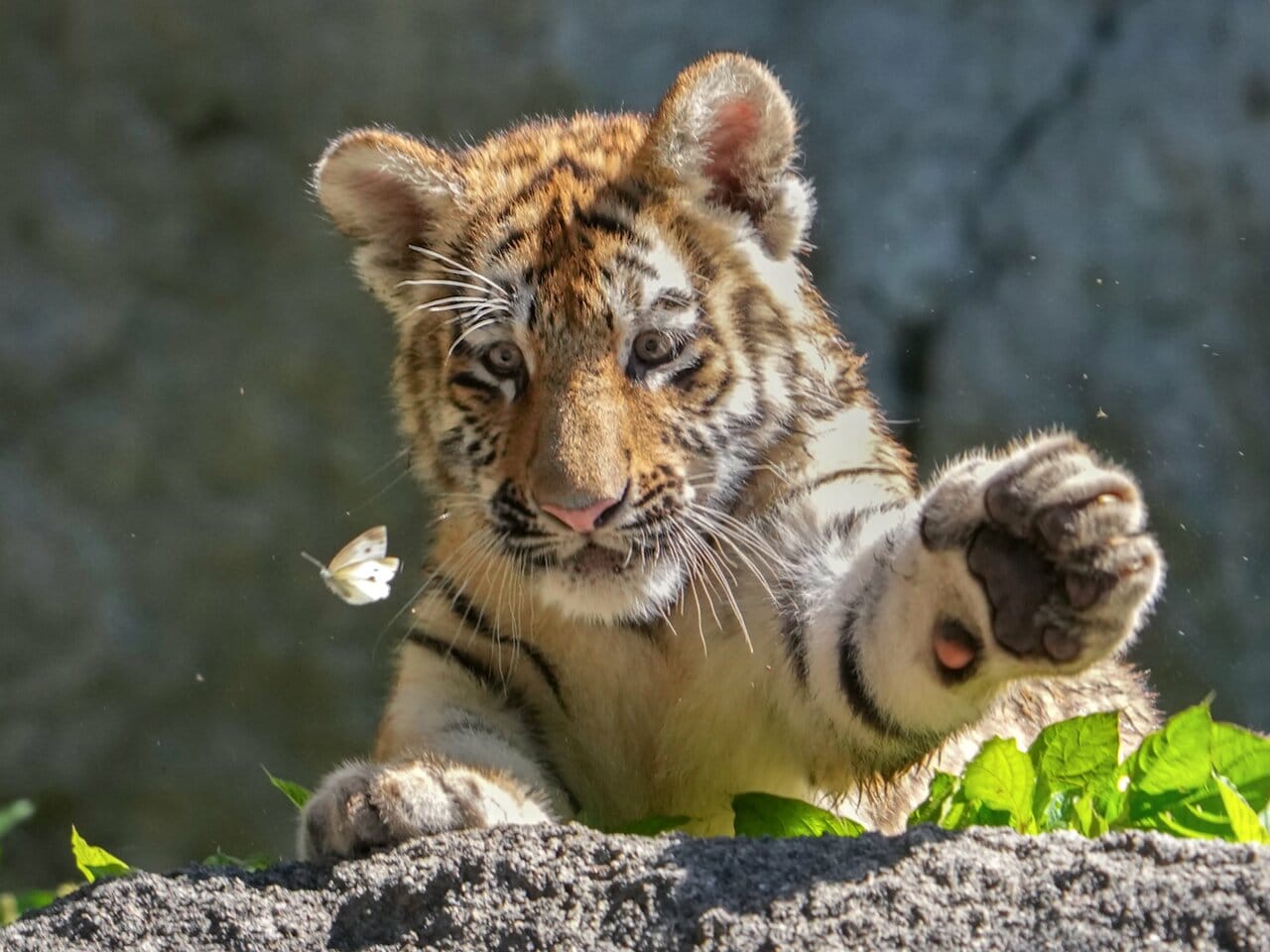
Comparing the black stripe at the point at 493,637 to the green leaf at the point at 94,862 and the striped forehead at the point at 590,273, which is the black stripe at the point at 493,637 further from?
the green leaf at the point at 94,862

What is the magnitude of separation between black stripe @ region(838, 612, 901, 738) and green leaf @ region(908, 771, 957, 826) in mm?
122

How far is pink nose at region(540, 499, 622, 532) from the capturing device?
3.11m

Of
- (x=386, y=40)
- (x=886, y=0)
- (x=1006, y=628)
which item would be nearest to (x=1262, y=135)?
(x=886, y=0)


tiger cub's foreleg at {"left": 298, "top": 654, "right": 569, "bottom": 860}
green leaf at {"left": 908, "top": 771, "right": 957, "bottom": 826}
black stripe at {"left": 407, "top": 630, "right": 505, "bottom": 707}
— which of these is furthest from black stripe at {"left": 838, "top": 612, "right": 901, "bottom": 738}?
black stripe at {"left": 407, "top": 630, "right": 505, "bottom": 707}

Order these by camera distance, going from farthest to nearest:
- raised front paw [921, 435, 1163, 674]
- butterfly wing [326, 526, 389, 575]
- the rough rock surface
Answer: butterfly wing [326, 526, 389, 575] → raised front paw [921, 435, 1163, 674] → the rough rock surface

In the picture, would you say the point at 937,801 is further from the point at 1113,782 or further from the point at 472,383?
the point at 472,383

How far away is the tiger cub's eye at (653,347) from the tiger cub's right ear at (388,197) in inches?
25.0

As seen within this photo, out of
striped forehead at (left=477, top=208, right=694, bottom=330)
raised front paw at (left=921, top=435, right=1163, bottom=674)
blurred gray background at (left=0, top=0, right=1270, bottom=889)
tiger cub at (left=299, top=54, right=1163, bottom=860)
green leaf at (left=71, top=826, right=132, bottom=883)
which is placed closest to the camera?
raised front paw at (left=921, top=435, right=1163, bottom=674)

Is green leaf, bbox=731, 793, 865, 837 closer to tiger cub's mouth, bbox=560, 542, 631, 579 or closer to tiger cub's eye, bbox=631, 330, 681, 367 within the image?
tiger cub's mouth, bbox=560, 542, 631, 579

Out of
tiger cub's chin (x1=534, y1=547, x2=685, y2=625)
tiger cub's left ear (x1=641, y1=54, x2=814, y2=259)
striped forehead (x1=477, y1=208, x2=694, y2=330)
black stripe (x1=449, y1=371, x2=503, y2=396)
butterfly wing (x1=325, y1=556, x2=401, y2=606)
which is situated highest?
tiger cub's left ear (x1=641, y1=54, x2=814, y2=259)

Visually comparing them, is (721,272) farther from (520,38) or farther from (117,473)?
(117,473)

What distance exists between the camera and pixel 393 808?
2689 mm

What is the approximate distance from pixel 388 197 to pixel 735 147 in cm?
86

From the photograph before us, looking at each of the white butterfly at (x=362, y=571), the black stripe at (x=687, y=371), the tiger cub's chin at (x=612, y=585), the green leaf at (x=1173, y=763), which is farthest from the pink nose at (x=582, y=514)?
the green leaf at (x=1173, y=763)
